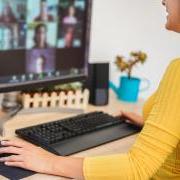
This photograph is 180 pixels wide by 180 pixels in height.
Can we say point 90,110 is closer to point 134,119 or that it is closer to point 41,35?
point 134,119

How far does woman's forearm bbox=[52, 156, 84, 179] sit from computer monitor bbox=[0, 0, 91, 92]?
45 cm

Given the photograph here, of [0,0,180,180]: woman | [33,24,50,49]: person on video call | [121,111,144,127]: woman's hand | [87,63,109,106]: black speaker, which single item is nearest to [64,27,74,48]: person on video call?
[33,24,50,49]: person on video call

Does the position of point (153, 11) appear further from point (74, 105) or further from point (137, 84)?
point (74, 105)

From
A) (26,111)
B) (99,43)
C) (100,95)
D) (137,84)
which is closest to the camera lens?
(26,111)

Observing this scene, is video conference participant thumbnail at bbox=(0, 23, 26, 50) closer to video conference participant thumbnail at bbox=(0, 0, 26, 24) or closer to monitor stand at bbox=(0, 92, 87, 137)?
video conference participant thumbnail at bbox=(0, 0, 26, 24)

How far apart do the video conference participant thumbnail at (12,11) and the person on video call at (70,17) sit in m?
0.20

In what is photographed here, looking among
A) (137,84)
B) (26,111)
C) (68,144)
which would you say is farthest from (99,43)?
(68,144)

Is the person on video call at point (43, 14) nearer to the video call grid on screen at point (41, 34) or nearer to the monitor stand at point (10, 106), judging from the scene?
the video call grid on screen at point (41, 34)

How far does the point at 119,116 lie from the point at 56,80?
28cm

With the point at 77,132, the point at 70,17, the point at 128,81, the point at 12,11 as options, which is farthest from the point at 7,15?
the point at 128,81

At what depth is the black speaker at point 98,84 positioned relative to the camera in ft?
5.75

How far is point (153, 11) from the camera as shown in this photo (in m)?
2.11

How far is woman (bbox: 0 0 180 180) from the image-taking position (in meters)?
1.00

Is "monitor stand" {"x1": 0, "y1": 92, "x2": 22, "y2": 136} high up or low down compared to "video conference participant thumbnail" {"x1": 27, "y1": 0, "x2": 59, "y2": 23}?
down
